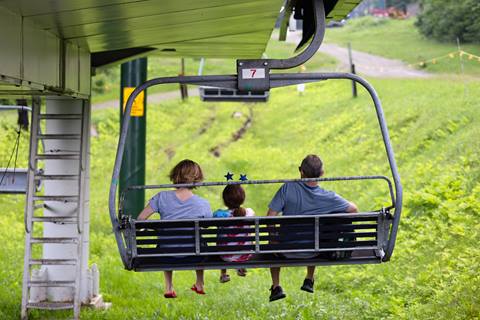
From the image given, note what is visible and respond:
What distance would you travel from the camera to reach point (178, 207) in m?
7.47

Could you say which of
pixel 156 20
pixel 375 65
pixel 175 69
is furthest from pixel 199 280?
pixel 175 69

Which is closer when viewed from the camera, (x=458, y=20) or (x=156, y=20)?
(x=156, y=20)

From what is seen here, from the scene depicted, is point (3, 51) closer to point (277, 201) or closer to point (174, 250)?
point (174, 250)

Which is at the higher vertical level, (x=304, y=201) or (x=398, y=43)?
(x=398, y=43)

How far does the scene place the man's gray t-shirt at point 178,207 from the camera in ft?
24.4

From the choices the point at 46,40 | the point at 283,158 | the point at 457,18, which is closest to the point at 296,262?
the point at 46,40

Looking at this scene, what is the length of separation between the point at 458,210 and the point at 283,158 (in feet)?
39.6

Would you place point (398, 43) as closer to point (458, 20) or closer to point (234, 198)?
point (458, 20)

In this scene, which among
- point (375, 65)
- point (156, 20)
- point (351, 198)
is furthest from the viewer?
point (375, 65)

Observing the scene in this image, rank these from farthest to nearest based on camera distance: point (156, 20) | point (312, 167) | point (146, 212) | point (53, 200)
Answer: point (53, 200) → point (156, 20) → point (146, 212) → point (312, 167)

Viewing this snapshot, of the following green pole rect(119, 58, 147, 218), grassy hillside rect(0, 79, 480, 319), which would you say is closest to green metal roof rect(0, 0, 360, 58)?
grassy hillside rect(0, 79, 480, 319)

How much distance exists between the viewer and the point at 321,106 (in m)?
32.8

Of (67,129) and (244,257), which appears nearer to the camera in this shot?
(244,257)

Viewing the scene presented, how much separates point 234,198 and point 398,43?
45456mm
